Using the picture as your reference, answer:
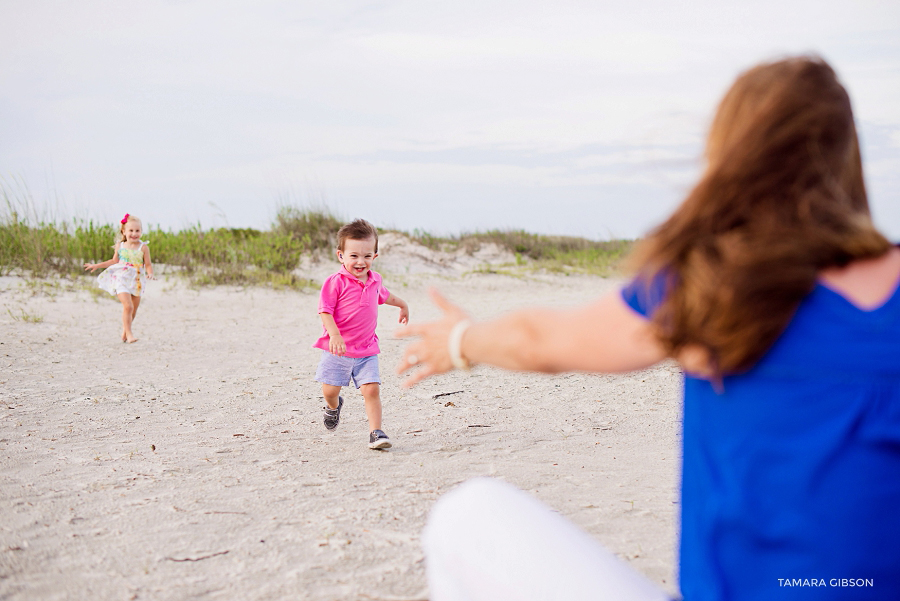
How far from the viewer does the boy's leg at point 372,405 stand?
4367 millimetres

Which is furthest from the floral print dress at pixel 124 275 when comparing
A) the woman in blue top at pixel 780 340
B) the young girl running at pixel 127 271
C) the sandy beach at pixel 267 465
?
the woman in blue top at pixel 780 340

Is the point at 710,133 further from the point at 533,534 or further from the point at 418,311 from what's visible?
the point at 418,311

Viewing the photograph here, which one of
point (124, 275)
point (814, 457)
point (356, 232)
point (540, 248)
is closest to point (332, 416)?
point (356, 232)

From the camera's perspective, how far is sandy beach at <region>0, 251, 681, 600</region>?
2666 millimetres

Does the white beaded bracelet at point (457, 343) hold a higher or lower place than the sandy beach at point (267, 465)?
higher

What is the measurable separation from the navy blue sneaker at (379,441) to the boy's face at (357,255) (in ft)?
3.39

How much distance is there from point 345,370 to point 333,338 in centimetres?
28

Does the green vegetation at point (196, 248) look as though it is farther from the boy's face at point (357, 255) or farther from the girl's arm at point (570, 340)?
the girl's arm at point (570, 340)

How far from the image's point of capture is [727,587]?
3.98ft

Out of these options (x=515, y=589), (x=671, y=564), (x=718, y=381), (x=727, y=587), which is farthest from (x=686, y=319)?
(x=671, y=564)

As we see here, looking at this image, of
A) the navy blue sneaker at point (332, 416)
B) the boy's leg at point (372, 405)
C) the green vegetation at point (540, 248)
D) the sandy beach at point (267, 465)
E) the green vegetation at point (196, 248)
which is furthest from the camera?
the green vegetation at point (540, 248)

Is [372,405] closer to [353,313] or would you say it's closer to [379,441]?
[379,441]

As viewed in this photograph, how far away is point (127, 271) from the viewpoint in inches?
332

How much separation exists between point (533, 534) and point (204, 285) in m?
10.7
